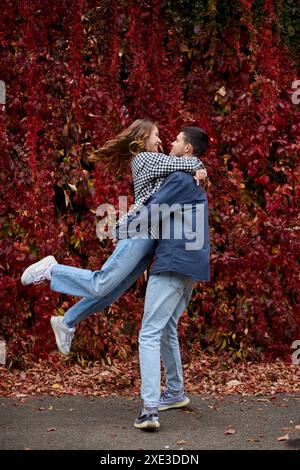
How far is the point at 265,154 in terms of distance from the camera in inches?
288

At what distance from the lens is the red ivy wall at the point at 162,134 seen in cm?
704

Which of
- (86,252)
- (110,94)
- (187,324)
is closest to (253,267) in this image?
(187,324)

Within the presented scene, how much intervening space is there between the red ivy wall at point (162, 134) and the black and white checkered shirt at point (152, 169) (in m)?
1.72

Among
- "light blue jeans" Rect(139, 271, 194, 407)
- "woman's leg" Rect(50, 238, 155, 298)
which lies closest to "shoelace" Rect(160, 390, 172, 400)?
"light blue jeans" Rect(139, 271, 194, 407)

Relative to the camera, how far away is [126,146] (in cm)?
559

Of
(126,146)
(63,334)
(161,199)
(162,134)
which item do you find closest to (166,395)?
(63,334)

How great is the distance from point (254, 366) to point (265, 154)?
73.6 inches

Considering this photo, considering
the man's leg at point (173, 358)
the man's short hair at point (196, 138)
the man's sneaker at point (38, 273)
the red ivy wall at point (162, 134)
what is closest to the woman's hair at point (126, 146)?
the man's short hair at point (196, 138)

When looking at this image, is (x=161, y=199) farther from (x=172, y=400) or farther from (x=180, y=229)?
(x=172, y=400)

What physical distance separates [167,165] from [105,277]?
815 mm

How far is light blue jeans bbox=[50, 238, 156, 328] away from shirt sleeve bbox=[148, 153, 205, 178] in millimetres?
444

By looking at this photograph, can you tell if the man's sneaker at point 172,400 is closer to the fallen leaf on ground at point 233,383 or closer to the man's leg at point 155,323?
the man's leg at point 155,323

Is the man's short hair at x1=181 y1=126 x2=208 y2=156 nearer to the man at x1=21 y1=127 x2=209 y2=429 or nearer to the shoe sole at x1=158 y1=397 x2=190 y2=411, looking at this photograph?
the man at x1=21 y1=127 x2=209 y2=429

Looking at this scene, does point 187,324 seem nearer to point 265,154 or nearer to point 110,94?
point 265,154
